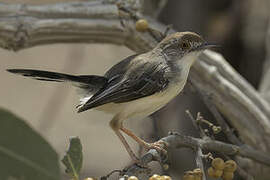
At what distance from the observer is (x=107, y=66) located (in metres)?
8.44

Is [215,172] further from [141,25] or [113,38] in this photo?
[113,38]

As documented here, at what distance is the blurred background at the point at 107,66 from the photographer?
5.93m

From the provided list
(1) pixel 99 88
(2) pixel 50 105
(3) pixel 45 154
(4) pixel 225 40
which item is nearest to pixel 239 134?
(1) pixel 99 88

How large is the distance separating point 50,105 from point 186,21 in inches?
126

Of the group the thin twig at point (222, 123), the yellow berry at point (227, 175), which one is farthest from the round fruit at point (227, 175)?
the thin twig at point (222, 123)

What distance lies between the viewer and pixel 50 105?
812 cm

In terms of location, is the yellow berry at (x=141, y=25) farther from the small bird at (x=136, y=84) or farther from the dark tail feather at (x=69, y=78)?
the dark tail feather at (x=69, y=78)

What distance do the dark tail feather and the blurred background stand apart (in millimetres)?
654

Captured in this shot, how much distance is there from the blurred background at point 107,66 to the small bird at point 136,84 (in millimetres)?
493

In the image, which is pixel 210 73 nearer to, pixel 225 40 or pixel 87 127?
pixel 225 40

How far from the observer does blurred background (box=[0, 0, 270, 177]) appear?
5.93m

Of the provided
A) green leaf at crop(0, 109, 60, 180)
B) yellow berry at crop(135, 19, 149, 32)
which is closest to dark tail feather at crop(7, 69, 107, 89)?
yellow berry at crop(135, 19, 149, 32)

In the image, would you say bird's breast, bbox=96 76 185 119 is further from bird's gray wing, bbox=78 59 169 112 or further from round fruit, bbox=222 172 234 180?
round fruit, bbox=222 172 234 180

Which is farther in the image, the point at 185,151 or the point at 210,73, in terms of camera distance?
the point at 185,151
